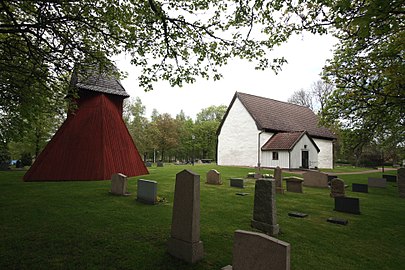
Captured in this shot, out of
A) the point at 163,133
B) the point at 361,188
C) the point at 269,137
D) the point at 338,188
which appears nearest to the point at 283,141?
the point at 269,137

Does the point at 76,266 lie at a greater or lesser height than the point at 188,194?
lesser

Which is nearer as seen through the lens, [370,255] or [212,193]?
[370,255]

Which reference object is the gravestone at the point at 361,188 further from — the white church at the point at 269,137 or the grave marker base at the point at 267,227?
the white church at the point at 269,137

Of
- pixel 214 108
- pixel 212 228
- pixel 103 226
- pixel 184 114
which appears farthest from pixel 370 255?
pixel 184 114

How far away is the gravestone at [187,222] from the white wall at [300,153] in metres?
22.4

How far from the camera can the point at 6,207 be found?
24.9 feet

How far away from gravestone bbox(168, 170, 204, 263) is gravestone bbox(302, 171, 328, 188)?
12.6 m

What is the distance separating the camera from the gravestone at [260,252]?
8.78ft

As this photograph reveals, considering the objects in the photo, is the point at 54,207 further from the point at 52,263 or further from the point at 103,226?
the point at 52,263

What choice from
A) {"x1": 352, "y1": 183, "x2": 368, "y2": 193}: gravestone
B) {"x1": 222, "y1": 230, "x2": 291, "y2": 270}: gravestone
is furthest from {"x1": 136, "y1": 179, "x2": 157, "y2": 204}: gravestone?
{"x1": 352, "y1": 183, "x2": 368, "y2": 193}: gravestone

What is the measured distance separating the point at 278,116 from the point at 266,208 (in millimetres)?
26920

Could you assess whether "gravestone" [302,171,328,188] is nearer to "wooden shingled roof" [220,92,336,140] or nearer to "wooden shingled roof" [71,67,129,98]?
"wooden shingled roof" [220,92,336,140]

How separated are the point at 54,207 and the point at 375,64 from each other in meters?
14.2

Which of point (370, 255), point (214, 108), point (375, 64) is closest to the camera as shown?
point (370, 255)
